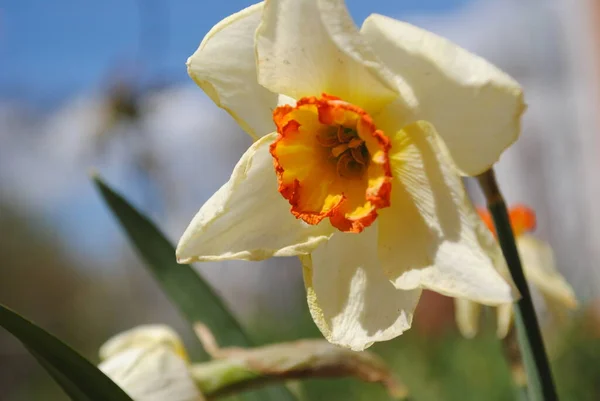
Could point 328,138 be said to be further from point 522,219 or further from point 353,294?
point 522,219

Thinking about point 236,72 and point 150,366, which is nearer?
point 236,72

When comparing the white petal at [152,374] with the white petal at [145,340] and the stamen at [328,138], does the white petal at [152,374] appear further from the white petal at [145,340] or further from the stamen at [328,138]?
the stamen at [328,138]

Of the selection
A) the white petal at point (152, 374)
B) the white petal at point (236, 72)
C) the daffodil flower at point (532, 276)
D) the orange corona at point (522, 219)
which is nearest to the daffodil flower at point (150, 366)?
the white petal at point (152, 374)

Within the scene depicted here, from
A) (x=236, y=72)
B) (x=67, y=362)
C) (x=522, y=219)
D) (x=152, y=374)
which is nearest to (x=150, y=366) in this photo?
(x=152, y=374)

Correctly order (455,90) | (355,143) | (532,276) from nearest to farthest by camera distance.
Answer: (455,90) < (355,143) < (532,276)

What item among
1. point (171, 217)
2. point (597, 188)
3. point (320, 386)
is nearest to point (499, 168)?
point (597, 188)

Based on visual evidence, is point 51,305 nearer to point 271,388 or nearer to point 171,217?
point 171,217

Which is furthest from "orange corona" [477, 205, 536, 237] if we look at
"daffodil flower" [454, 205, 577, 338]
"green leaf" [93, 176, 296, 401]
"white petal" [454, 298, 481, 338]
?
→ "green leaf" [93, 176, 296, 401]
